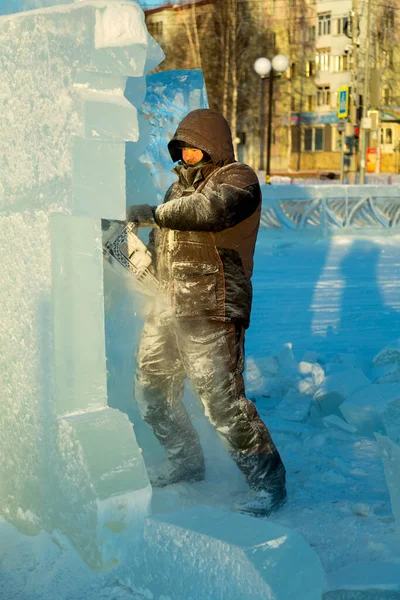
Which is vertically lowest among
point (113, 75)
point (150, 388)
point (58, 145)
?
point (150, 388)

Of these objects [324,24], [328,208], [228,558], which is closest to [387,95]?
[324,24]

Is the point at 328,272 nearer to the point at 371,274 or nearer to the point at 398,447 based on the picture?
the point at 371,274

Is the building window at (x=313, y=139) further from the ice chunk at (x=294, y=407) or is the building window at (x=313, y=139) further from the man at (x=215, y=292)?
the man at (x=215, y=292)

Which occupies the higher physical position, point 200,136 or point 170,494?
point 200,136

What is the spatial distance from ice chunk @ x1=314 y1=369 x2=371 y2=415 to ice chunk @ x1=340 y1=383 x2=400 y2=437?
185 millimetres

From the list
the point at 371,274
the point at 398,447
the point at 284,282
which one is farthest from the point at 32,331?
the point at 371,274

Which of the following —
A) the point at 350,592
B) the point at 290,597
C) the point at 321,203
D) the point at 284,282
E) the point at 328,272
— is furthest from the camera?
the point at 321,203

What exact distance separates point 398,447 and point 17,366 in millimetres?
1336

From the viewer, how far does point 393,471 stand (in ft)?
9.53

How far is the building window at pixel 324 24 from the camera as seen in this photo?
41909 mm

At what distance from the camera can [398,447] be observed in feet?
9.65

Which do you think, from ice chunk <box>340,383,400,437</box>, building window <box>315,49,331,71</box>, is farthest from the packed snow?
building window <box>315,49,331,71</box>

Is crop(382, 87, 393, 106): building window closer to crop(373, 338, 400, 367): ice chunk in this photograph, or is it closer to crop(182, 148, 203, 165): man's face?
crop(373, 338, 400, 367): ice chunk

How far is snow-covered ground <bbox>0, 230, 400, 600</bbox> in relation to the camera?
2576 millimetres
